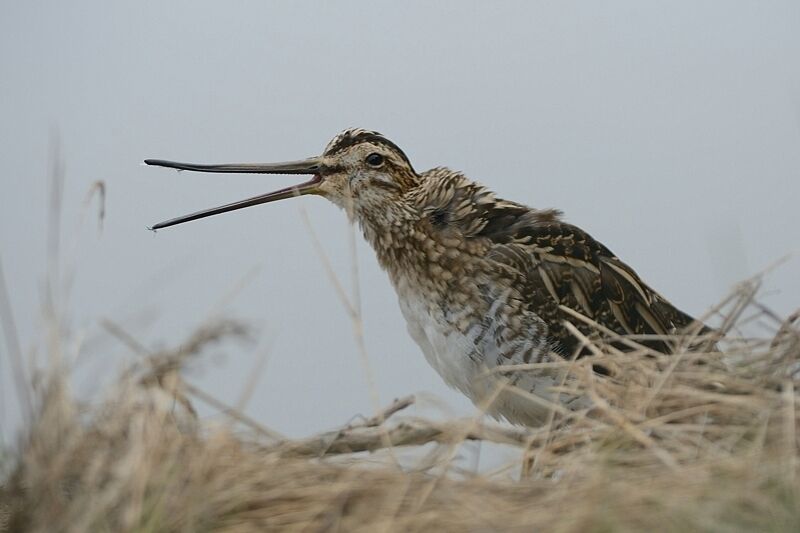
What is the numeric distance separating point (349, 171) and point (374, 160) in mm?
97

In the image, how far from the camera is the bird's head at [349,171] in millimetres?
3994

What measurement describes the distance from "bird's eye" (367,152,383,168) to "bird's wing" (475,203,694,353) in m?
0.45

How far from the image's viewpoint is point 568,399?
339 centimetres

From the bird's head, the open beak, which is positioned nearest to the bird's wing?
the bird's head

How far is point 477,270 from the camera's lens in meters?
3.74

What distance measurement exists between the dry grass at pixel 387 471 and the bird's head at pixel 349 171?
128 centimetres

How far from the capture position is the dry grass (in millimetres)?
2199

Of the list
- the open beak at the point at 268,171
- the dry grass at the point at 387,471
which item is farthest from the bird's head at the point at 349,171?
the dry grass at the point at 387,471

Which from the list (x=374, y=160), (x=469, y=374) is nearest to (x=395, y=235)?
(x=374, y=160)

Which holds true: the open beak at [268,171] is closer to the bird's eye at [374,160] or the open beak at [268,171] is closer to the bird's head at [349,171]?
the bird's head at [349,171]

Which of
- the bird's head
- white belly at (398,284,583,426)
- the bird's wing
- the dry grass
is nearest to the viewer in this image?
the dry grass

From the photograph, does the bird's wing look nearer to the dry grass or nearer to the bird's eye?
the bird's eye

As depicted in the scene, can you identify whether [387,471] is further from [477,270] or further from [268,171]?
[268,171]

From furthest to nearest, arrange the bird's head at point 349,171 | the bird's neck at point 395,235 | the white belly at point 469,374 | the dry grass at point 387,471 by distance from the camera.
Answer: the bird's head at point 349,171, the bird's neck at point 395,235, the white belly at point 469,374, the dry grass at point 387,471
